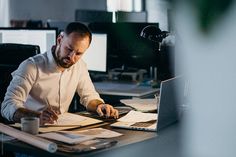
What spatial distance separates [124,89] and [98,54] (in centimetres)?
44

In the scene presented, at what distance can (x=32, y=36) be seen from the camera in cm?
382

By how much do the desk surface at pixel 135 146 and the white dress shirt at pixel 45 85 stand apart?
1.90ft

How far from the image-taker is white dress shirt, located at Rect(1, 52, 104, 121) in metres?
2.31

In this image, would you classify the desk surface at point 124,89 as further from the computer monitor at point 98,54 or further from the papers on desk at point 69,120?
the papers on desk at point 69,120

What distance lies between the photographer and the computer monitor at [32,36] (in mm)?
3754

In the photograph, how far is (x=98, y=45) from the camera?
12.2 ft

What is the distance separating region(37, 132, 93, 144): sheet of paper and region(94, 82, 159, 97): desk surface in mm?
1438

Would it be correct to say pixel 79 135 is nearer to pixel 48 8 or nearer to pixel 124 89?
pixel 124 89

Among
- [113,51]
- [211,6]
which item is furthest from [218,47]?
[113,51]

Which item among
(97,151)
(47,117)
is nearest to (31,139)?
(97,151)

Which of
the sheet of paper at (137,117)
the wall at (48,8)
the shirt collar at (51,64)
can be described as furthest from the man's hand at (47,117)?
the wall at (48,8)

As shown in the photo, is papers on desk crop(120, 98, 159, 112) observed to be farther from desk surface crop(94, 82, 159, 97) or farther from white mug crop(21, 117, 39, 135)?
white mug crop(21, 117, 39, 135)

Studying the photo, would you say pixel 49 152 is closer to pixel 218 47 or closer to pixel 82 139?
pixel 82 139

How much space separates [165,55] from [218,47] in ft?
8.49
